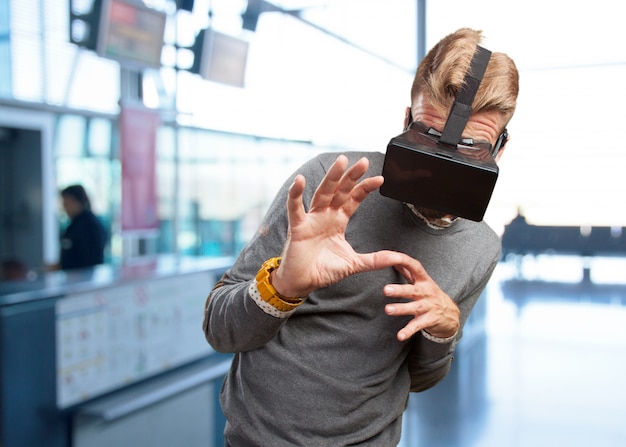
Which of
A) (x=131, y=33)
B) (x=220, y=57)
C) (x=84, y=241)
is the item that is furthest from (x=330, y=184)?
(x=220, y=57)

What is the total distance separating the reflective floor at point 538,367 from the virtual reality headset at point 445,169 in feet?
11.1

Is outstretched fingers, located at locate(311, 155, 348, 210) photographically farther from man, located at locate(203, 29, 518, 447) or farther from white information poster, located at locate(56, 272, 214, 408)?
white information poster, located at locate(56, 272, 214, 408)

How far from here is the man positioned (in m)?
0.97

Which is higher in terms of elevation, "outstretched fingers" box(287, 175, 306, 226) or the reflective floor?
"outstretched fingers" box(287, 175, 306, 226)

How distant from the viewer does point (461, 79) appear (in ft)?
3.41

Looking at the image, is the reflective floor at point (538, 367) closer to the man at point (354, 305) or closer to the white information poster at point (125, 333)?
the white information poster at point (125, 333)

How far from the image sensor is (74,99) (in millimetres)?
5320

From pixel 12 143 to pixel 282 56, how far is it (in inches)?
151

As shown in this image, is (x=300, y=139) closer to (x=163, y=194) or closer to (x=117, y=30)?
(x=163, y=194)

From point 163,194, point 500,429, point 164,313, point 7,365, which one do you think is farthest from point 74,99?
point 500,429

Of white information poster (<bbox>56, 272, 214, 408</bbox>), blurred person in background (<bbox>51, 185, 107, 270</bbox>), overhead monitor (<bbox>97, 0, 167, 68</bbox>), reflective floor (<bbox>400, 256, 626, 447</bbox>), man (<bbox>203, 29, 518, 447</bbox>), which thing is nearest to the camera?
man (<bbox>203, 29, 518, 447</bbox>)

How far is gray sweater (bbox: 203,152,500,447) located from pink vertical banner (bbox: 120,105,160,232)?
149 inches

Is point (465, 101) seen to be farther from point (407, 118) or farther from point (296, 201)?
point (296, 201)

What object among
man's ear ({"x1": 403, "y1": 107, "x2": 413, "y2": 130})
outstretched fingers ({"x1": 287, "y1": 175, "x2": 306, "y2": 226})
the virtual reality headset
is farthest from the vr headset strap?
outstretched fingers ({"x1": 287, "y1": 175, "x2": 306, "y2": 226})
